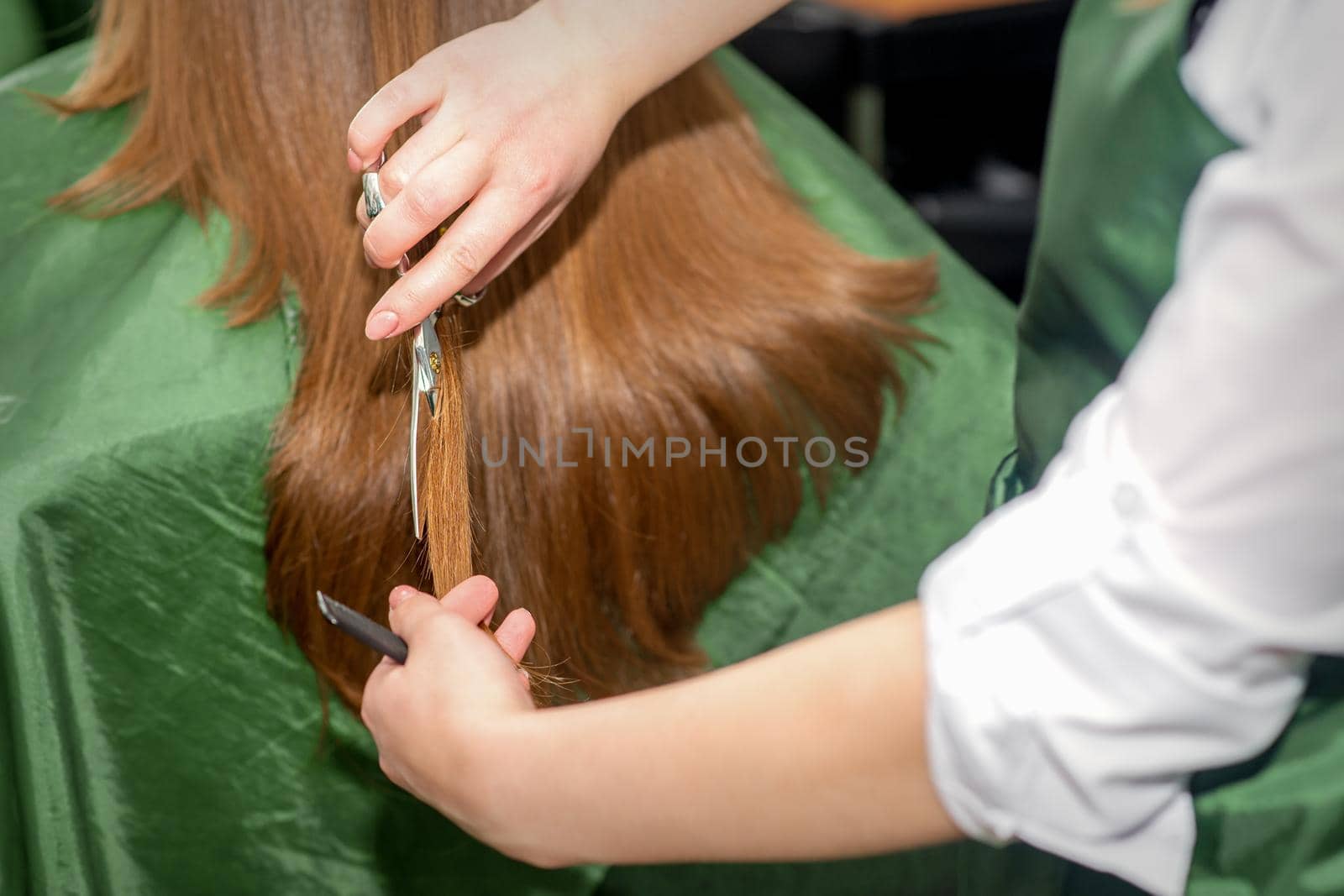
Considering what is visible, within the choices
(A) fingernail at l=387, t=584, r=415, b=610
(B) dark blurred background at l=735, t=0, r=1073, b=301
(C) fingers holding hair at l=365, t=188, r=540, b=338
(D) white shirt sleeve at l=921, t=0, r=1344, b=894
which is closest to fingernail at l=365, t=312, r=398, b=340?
(C) fingers holding hair at l=365, t=188, r=540, b=338

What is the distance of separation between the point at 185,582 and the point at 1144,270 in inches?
19.3

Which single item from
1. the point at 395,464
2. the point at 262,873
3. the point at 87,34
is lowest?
the point at 262,873

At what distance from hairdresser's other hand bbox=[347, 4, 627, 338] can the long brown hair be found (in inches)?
2.4

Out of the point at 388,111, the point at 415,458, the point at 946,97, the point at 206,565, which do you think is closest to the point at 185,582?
the point at 206,565

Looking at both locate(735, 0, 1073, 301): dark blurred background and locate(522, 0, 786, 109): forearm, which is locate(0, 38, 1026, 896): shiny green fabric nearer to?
locate(522, 0, 786, 109): forearm

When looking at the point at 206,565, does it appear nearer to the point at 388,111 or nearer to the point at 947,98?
the point at 388,111

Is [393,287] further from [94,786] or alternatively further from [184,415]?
[94,786]

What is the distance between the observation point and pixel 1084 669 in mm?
345

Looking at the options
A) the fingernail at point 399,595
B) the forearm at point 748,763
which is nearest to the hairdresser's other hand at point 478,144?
the fingernail at point 399,595

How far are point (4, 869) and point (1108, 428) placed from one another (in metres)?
0.58

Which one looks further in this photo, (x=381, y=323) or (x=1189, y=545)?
(x=381, y=323)

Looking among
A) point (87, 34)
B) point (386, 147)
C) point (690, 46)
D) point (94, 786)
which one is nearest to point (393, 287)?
point (386, 147)

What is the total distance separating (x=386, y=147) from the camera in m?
0.59

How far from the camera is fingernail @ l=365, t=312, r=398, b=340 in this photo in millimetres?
521
